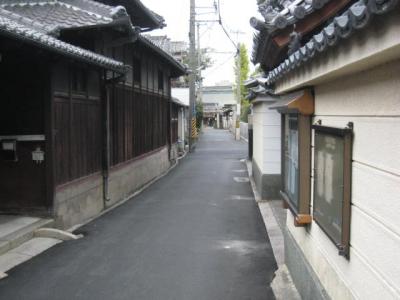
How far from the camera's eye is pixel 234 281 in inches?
296

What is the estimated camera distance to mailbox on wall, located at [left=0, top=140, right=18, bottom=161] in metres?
10.2

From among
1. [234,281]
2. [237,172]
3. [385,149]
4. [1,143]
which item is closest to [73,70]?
[1,143]

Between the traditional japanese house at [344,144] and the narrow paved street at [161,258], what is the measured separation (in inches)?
57.1

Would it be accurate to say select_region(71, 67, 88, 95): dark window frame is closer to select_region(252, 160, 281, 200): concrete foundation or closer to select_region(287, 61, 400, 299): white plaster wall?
select_region(252, 160, 281, 200): concrete foundation

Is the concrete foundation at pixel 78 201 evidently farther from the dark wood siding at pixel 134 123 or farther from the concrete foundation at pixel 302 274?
the concrete foundation at pixel 302 274

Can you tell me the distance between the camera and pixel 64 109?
10891mm

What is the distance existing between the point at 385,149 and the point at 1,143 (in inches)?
339

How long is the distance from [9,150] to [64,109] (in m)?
1.44

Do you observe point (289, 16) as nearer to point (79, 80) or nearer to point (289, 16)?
point (289, 16)

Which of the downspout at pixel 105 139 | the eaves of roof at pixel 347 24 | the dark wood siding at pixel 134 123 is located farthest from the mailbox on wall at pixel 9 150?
the eaves of roof at pixel 347 24

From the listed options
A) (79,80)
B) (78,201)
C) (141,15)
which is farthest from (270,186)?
(141,15)

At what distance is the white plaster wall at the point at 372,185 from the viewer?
3141mm

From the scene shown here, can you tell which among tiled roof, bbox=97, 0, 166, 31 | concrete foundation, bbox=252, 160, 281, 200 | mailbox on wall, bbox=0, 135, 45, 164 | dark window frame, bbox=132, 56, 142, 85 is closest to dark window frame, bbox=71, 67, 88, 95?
mailbox on wall, bbox=0, 135, 45, 164

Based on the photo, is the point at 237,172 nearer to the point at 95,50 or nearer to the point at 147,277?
the point at 95,50
